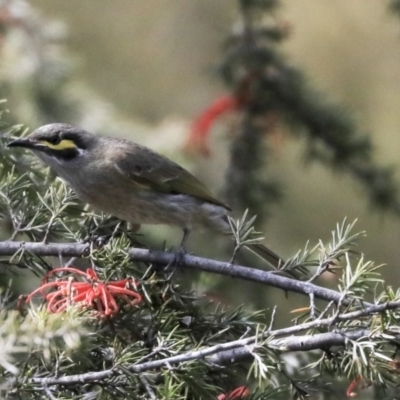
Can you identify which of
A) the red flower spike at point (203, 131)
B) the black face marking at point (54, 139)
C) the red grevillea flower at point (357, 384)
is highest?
the red flower spike at point (203, 131)

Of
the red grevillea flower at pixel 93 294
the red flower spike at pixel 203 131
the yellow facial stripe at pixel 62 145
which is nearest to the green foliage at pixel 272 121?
the red flower spike at pixel 203 131

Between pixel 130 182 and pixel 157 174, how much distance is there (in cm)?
21

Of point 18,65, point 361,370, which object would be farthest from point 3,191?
point 18,65

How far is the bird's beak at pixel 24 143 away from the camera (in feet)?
12.0

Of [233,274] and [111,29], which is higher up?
[111,29]

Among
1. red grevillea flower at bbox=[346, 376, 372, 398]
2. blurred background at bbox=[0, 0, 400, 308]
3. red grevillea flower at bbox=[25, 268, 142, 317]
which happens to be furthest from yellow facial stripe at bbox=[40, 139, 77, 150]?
blurred background at bbox=[0, 0, 400, 308]

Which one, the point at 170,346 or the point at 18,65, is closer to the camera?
the point at 170,346

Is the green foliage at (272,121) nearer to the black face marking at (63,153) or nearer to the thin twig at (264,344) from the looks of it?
the black face marking at (63,153)

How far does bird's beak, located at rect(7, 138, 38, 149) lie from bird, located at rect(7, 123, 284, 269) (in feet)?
0.48

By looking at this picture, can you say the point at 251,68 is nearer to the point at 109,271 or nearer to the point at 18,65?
the point at 18,65

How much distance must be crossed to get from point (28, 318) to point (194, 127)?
147 inches

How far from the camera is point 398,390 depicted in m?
2.53

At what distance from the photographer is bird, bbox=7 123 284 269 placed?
4.33 meters

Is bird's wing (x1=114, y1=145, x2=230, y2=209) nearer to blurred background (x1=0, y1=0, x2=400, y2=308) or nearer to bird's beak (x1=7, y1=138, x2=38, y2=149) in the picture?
bird's beak (x1=7, y1=138, x2=38, y2=149)
